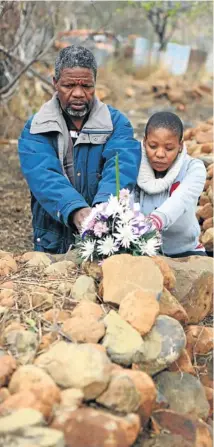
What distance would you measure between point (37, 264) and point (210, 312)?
2.71 feet

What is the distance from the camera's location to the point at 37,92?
10664 millimetres

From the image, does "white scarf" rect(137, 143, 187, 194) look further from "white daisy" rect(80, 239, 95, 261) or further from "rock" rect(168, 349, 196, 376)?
"rock" rect(168, 349, 196, 376)

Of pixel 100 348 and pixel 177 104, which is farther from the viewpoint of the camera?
pixel 177 104

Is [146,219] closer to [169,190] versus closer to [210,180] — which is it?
[169,190]

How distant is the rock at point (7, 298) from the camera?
99.3 inches

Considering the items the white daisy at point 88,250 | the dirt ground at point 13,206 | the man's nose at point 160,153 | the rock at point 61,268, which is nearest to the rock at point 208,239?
the dirt ground at point 13,206

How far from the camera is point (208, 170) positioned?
20.0 ft

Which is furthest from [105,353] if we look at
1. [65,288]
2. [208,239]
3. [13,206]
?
[13,206]

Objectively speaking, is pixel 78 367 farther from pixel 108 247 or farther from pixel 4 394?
pixel 108 247

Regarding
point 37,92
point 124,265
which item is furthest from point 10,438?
point 37,92

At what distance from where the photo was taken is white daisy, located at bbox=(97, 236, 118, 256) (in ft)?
8.74

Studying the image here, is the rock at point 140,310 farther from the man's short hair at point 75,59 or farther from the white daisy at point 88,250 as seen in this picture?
the man's short hair at point 75,59

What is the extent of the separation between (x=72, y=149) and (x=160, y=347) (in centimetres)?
144

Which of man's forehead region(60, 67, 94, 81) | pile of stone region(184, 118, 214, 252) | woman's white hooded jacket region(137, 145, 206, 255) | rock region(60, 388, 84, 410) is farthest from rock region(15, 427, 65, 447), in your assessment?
pile of stone region(184, 118, 214, 252)
